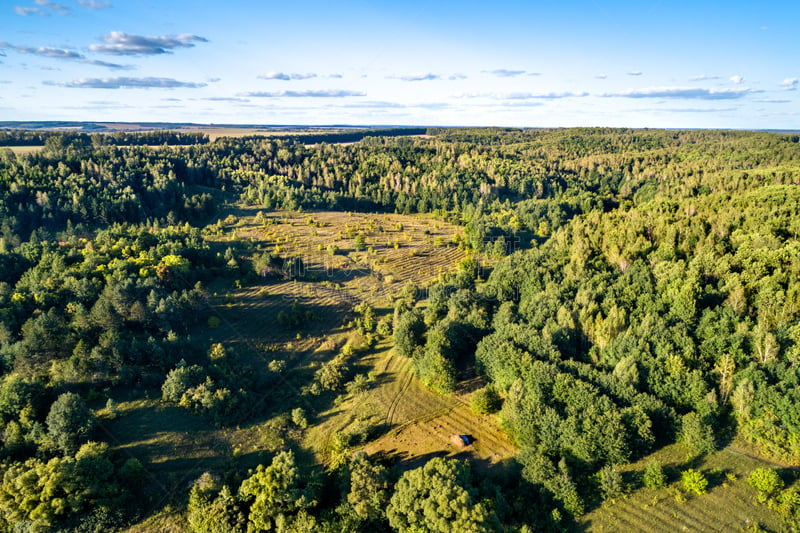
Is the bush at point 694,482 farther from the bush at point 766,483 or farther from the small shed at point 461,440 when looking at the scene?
the small shed at point 461,440

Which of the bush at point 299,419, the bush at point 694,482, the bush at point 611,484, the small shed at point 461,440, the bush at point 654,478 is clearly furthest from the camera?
the bush at point 299,419

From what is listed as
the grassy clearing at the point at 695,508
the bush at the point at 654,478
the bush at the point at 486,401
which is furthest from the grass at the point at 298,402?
the bush at the point at 654,478

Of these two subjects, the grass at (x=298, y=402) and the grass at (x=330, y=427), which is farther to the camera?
the grass at (x=298, y=402)

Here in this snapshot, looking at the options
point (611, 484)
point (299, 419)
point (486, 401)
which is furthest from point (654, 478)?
point (299, 419)

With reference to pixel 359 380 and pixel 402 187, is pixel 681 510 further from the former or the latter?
pixel 402 187

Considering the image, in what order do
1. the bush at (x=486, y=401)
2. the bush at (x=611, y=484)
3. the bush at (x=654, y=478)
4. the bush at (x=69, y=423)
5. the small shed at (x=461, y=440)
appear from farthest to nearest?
the bush at (x=486, y=401) < the small shed at (x=461, y=440) < the bush at (x=69, y=423) < the bush at (x=654, y=478) < the bush at (x=611, y=484)

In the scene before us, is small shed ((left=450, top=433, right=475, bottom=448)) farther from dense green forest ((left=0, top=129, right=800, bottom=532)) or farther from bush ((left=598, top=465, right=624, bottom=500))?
bush ((left=598, top=465, right=624, bottom=500))

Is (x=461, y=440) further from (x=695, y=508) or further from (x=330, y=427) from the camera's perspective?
(x=695, y=508)
